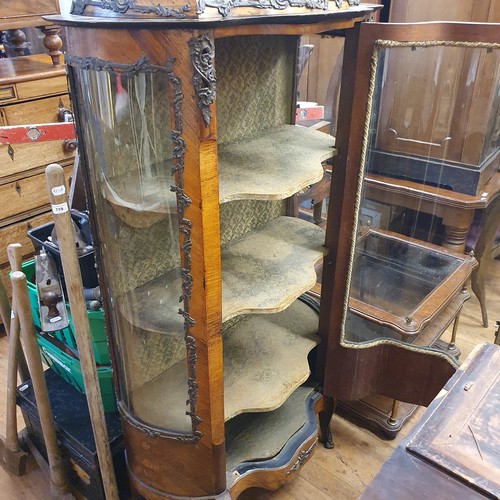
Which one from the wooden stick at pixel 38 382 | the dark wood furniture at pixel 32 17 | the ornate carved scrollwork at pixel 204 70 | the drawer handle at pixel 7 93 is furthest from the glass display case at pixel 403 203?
the drawer handle at pixel 7 93

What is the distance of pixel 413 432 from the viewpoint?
95 cm

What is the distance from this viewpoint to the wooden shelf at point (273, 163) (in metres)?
1.07

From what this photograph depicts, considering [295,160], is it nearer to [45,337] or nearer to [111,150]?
[111,150]

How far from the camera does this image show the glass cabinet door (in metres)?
1.20

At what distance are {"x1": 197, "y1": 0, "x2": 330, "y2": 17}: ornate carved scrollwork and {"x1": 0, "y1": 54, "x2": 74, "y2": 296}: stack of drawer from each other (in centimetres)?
158

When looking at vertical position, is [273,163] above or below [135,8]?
below

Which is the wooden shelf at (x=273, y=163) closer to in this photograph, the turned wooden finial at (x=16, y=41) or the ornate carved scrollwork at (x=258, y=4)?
the ornate carved scrollwork at (x=258, y=4)

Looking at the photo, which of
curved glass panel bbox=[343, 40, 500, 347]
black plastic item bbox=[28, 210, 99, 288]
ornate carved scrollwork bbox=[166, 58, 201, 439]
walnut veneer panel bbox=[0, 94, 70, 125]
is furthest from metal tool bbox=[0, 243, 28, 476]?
walnut veneer panel bbox=[0, 94, 70, 125]

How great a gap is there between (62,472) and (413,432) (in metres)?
1.09

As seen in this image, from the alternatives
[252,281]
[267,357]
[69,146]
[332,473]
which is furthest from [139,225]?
[69,146]

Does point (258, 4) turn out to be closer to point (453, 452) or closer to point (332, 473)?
point (453, 452)

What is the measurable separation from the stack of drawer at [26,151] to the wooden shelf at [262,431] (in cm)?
130

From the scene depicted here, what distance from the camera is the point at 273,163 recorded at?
121 cm

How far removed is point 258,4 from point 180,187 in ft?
1.13
